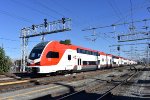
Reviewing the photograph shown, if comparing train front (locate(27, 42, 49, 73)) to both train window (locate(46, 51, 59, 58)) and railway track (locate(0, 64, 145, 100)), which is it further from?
railway track (locate(0, 64, 145, 100))

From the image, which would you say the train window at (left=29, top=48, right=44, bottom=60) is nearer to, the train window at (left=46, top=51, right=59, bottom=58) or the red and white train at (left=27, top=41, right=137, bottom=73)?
the red and white train at (left=27, top=41, right=137, bottom=73)

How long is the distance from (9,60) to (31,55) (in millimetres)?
11330

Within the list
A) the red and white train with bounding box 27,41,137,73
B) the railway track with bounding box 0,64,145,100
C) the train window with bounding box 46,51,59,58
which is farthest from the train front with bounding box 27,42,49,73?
the railway track with bounding box 0,64,145,100

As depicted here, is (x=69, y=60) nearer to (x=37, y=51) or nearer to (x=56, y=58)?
(x=56, y=58)

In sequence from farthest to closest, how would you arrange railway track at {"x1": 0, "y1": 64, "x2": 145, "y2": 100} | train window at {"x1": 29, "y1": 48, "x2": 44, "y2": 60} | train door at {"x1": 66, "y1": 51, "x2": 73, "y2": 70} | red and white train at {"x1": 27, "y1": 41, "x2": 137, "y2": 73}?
1. train door at {"x1": 66, "y1": 51, "x2": 73, "y2": 70}
2. train window at {"x1": 29, "y1": 48, "x2": 44, "y2": 60}
3. red and white train at {"x1": 27, "y1": 41, "x2": 137, "y2": 73}
4. railway track at {"x1": 0, "y1": 64, "x2": 145, "y2": 100}

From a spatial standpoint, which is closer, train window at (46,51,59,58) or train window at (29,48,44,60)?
train window at (29,48,44,60)

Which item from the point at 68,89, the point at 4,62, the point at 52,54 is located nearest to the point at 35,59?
the point at 52,54

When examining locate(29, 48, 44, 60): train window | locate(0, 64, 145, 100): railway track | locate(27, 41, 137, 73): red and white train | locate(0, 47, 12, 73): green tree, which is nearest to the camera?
locate(0, 64, 145, 100): railway track

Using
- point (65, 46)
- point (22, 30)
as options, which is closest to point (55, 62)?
point (65, 46)

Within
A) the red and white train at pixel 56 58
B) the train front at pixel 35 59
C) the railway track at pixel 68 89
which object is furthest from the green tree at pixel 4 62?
the railway track at pixel 68 89

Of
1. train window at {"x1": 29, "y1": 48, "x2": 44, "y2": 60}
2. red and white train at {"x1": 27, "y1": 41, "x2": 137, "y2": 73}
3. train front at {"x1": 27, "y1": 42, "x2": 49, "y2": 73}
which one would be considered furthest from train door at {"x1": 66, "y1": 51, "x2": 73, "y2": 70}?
train window at {"x1": 29, "y1": 48, "x2": 44, "y2": 60}

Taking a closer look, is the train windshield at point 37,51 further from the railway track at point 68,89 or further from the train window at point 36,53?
the railway track at point 68,89

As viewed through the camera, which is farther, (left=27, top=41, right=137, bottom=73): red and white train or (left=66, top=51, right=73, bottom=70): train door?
(left=66, top=51, right=73, bottom=70): train door

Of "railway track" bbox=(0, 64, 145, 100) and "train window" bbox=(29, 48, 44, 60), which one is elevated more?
"train window" bbox=(29, 48, 44, 60)
